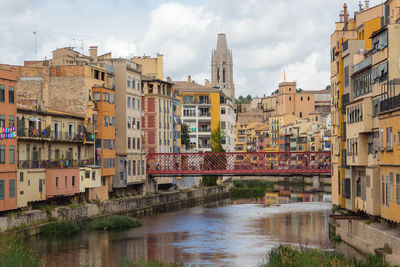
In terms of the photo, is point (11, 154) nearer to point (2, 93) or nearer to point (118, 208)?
point (2, 93)

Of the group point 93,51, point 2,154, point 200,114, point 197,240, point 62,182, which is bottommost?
point 197,240

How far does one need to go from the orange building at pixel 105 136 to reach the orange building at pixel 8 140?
16.9 metres

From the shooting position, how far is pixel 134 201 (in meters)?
74.8

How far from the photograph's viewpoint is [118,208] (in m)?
69.9

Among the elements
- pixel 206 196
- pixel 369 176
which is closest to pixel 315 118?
pixel 206 196

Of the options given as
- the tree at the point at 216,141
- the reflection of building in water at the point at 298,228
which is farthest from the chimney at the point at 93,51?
the tree at the point at 216,141

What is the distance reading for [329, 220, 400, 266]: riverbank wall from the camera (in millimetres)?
35031

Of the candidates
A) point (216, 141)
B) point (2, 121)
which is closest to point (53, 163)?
point (2, 121)

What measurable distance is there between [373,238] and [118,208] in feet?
113

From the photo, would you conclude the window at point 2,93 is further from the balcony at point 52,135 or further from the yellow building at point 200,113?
the yellow building at point 200,113

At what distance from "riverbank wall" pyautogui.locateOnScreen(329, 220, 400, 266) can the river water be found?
153 cm

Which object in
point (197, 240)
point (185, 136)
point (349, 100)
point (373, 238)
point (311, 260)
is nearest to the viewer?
point (311, 260)

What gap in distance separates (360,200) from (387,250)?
9067mm

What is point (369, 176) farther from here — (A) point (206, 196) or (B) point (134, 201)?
(A) point (206, 196)
